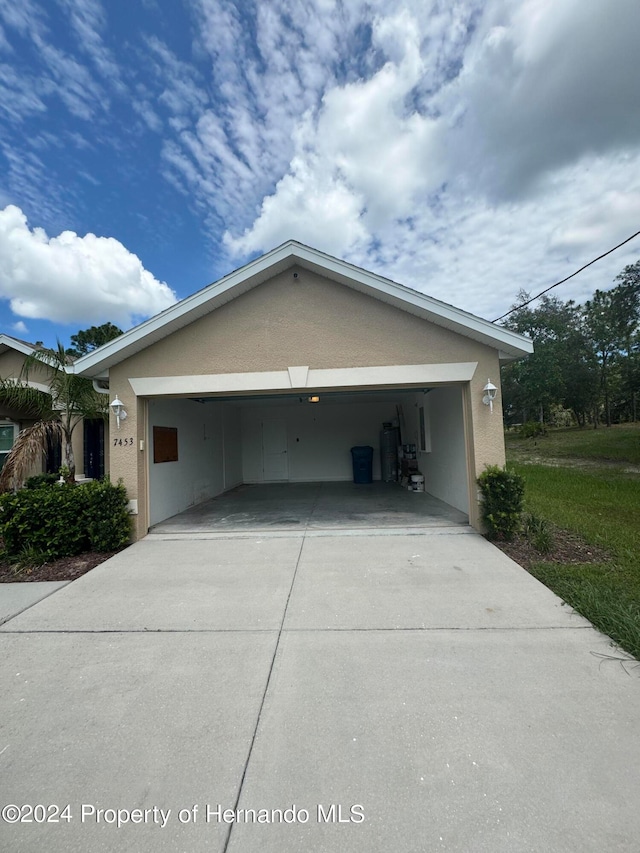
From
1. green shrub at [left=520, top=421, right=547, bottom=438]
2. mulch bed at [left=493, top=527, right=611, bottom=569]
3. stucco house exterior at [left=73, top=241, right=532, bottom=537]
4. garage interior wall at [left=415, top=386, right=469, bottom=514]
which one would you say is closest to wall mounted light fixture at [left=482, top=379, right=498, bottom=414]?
stucco house exterior at [left=73, top=241, right=532, bottom=537]

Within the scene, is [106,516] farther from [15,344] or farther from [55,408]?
[15,344]

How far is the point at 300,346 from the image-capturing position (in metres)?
6.45

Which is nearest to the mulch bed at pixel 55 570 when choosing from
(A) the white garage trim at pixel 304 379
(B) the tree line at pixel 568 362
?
(A) the white garage trim at pixel 304 379

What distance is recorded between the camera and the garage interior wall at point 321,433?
1383cm

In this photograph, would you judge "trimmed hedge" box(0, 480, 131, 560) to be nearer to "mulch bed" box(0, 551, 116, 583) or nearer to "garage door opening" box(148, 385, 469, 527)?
"mulch bed" box(0, 551, 116, 583)

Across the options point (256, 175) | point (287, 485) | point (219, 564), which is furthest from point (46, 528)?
point (256, 175)

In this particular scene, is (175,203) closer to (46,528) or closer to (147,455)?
(147,455)

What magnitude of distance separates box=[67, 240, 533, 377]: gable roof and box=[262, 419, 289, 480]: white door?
Result: 308 inches

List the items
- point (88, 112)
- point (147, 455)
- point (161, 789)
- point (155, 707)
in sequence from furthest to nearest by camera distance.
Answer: point (88, 112) → point (147, 455) → point (155, 707) → point (161, 789)

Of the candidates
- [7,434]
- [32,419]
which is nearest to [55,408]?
[32,419]

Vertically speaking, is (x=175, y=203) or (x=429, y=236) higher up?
(x=175, y=203)

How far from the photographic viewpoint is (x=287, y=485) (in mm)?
13242

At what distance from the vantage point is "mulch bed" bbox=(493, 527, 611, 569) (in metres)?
5.16

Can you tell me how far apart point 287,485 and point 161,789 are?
1133 centimetres
